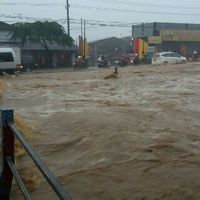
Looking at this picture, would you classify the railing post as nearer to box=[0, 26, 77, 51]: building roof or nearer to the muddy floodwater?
the muddy floodwater

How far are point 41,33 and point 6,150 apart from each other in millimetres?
41983

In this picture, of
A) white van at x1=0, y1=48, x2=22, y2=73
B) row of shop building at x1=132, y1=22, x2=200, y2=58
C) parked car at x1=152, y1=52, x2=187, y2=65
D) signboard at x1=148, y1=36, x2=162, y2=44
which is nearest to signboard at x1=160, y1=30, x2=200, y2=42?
row of shop building at x1=132, y1=22, x2=200, y2=58

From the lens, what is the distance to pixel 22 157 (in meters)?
6.06

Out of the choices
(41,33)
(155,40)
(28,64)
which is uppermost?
(41,33)

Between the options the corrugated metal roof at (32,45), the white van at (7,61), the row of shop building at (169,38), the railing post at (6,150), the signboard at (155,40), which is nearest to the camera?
the railing post at (6,150)

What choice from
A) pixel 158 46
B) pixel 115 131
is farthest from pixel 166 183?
pixel 158 46

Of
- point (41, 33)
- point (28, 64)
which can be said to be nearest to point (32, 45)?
point (41, 33)

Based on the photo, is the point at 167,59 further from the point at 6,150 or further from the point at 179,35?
the point at 6,150

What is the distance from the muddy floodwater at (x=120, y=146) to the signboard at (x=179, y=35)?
44046 mm

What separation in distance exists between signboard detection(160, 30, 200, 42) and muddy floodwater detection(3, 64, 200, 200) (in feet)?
145

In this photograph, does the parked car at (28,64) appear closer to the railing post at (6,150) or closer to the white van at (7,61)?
the white van at (7,61)

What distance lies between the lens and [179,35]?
56406 millimetres

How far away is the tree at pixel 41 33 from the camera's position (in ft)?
148

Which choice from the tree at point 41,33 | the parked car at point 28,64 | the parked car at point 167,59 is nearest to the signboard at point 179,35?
the tree at point 41,33
